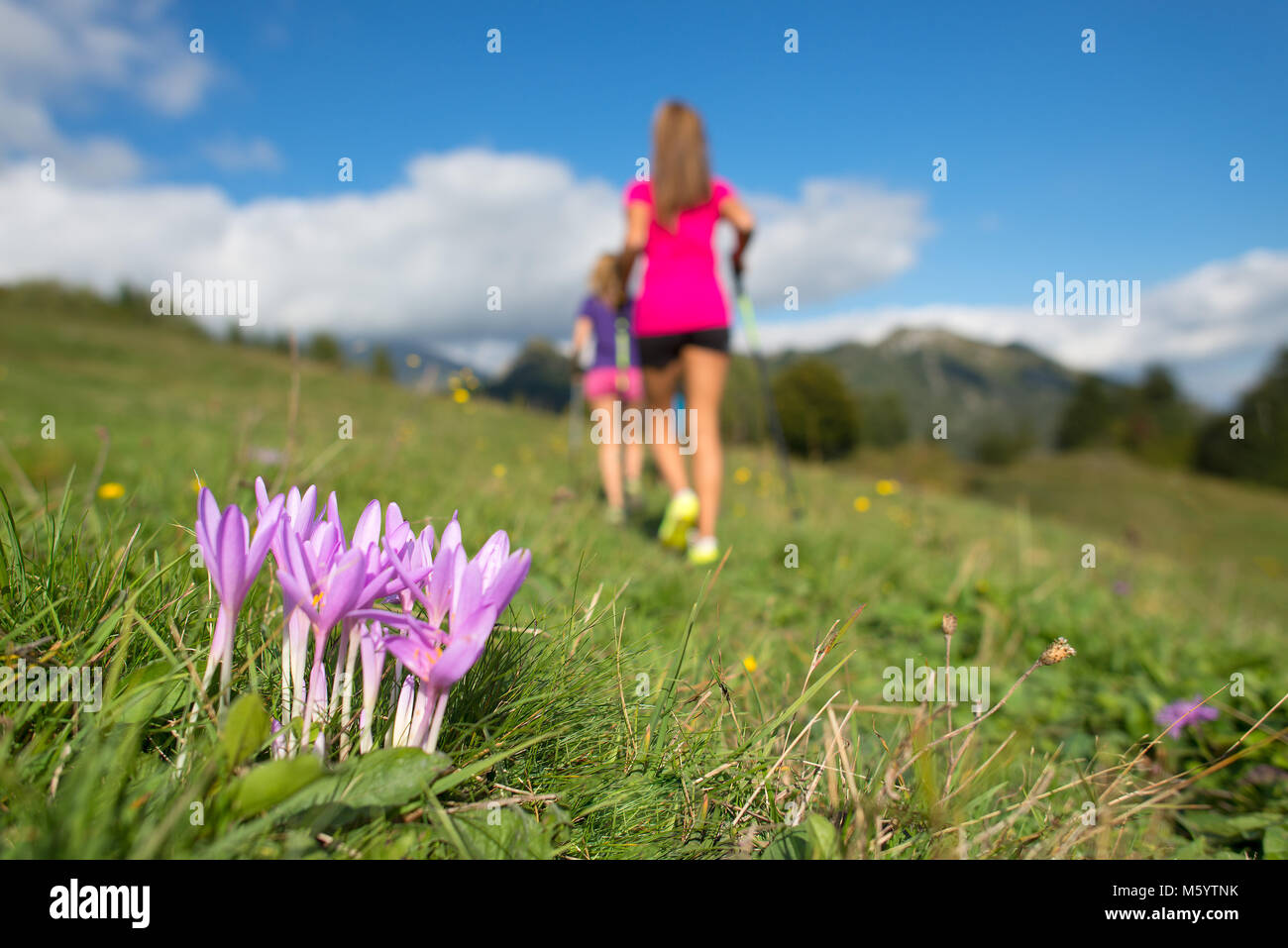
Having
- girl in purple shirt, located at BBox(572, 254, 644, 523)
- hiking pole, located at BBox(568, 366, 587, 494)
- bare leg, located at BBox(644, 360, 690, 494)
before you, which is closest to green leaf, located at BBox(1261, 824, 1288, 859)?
bare leg, located at BBox(644, 360, 690, 494)

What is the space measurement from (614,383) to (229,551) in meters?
6.67

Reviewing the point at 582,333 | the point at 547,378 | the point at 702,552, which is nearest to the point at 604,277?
the point at 582,333

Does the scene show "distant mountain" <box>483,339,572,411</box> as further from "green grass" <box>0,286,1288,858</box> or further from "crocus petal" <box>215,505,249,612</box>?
"crocus petal" <box>215,505,249,612</box>

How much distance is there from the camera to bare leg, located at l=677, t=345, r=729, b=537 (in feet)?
15.1

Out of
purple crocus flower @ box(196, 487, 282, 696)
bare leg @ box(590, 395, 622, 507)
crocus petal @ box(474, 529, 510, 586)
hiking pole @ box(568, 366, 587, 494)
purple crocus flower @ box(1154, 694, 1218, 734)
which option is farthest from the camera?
hiking pole @ box(568, 366, 587, 494)

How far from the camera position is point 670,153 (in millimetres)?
4797

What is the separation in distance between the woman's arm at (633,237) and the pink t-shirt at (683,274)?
0.12 meters

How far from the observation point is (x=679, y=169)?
188 inches

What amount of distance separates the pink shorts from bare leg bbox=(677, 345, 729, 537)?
2634 mm

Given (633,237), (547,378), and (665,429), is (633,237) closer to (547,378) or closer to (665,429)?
(665,429)

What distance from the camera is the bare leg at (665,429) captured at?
4.92 m
